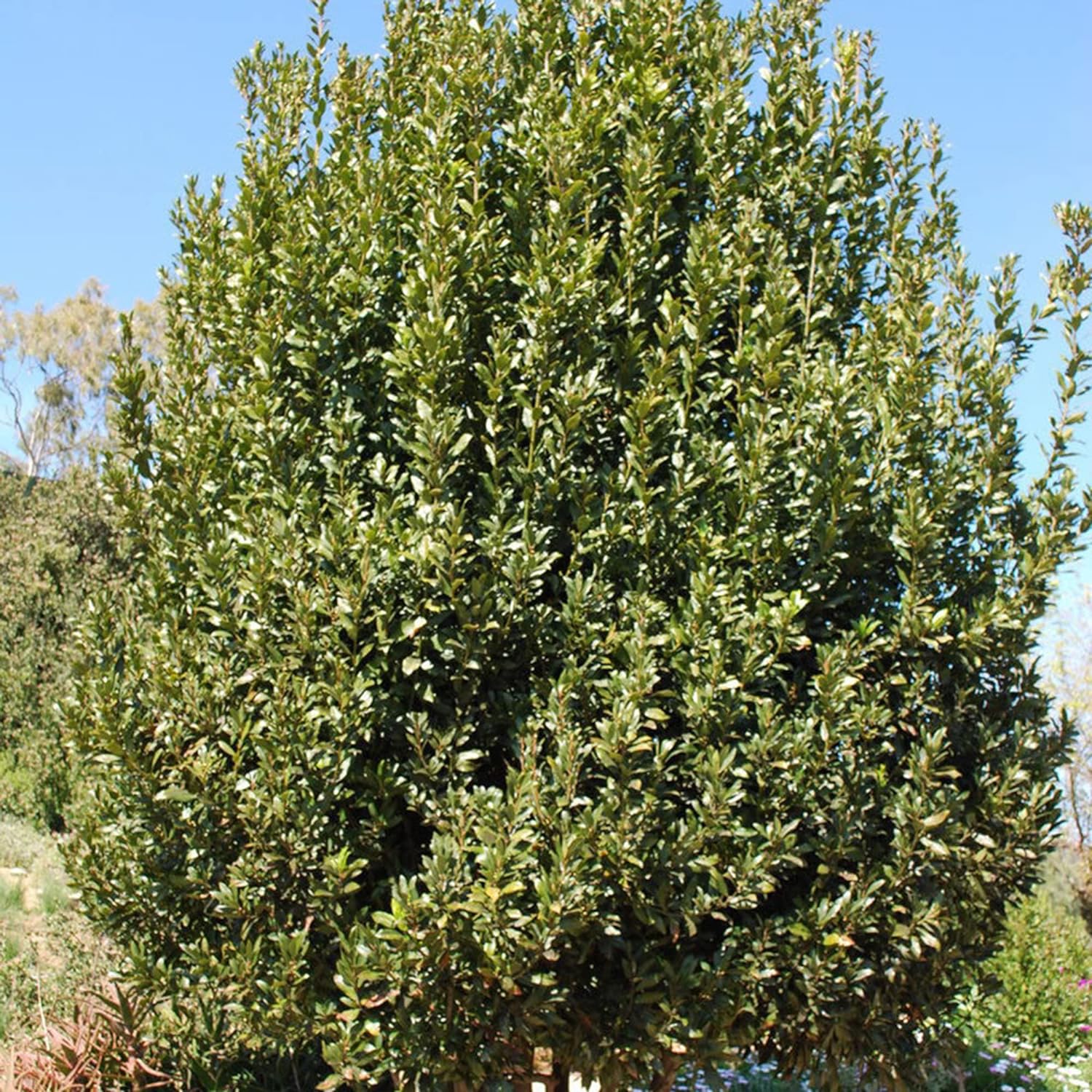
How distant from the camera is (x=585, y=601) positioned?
13.6 feet

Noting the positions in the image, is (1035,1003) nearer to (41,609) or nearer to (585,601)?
(585,601)

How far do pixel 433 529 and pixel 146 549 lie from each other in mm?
1781

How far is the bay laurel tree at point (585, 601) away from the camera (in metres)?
4.00

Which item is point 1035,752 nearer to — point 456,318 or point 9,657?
point 456,318

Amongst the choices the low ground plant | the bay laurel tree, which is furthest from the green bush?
the low ground plant

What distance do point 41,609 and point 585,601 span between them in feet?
48.8

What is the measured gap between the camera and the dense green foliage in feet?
51.7

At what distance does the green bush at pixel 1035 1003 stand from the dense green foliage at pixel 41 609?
1252 cm

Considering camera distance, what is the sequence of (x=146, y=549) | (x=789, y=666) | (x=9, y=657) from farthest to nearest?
(x=9, y=657) < (x=146, y=549) < (x=789, y=666)

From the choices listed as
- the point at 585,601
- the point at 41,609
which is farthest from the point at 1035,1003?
the point at 41,609

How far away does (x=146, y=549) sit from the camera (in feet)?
16.6

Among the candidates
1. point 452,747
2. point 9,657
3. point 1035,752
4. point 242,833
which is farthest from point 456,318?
point 9,657

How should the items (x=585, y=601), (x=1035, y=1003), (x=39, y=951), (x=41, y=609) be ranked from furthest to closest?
(x=41, y=609)
(x=1035, y=1003)
(x=39, y=951)
(x=585, y=601)

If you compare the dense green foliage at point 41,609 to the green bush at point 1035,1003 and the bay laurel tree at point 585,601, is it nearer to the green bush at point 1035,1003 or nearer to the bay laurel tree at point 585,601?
the bay laurel tree at point 585,601
